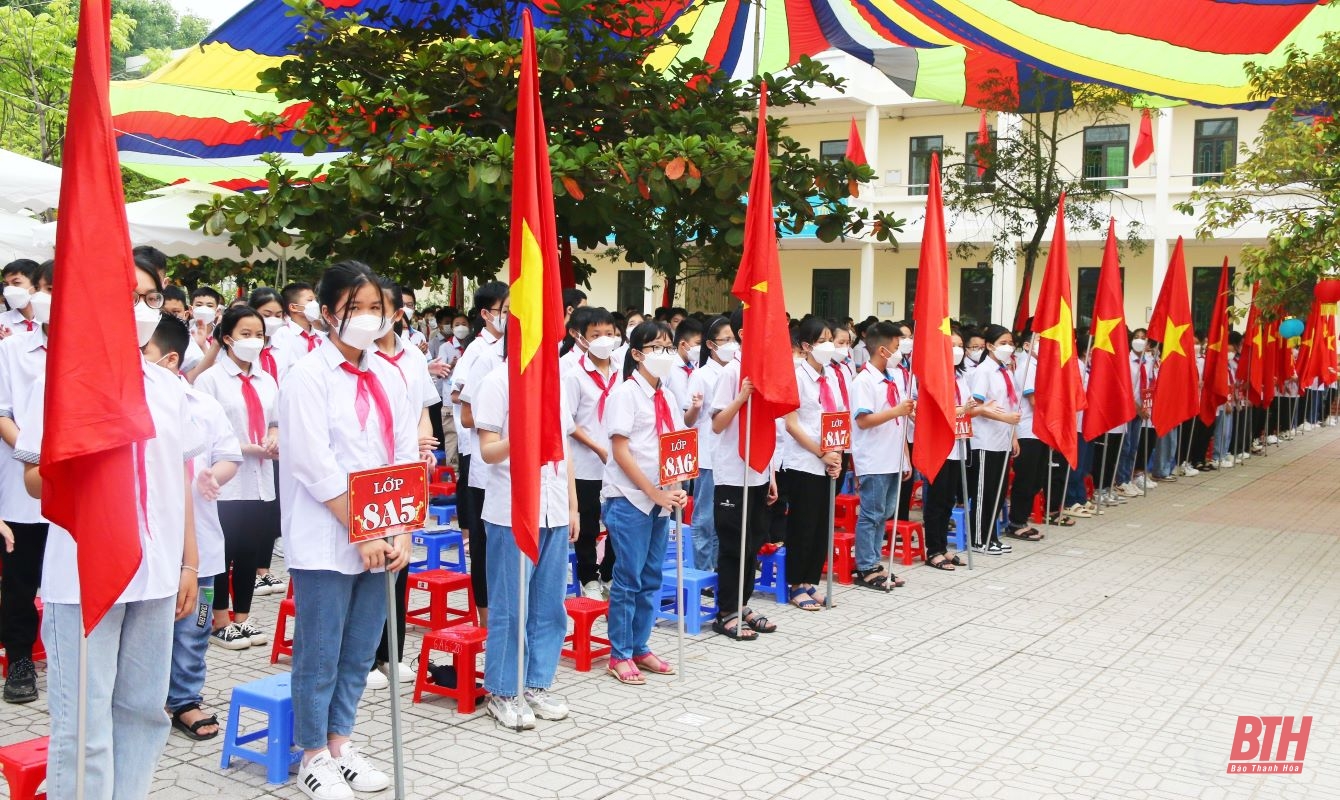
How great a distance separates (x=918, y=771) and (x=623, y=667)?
177cm

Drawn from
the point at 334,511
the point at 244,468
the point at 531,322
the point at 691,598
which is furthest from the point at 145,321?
the point at 691,598

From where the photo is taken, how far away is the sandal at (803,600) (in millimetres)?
7867

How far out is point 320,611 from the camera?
425 cm

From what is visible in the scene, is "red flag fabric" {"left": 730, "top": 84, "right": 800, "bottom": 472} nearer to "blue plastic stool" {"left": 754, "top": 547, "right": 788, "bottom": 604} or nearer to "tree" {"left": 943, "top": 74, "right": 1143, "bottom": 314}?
"blue plastic stool" {"left": 754, "top": 547, "right": 788, "bottom": 604}

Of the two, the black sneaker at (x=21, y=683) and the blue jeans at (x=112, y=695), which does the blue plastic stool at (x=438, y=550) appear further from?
the blue jeans at (x=112, y=695)

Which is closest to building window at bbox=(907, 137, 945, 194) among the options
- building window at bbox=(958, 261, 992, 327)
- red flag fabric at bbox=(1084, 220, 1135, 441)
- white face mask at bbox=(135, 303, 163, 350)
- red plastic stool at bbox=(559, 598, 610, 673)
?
building window at bbox=(958, 261, 992, 327)

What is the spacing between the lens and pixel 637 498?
5.95m

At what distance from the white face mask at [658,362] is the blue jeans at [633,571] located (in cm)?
69

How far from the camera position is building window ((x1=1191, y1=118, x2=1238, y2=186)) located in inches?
1067

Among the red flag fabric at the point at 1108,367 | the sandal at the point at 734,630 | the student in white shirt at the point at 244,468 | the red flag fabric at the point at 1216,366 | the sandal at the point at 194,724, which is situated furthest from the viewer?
the red flag fabric at the point at 1216,366

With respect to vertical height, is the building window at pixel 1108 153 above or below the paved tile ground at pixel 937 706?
above

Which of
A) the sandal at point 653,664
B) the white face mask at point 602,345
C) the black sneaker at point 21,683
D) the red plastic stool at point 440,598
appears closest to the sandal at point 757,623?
the sandal at point 653,664

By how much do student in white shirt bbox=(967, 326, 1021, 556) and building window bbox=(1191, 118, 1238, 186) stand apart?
19691 millimetres

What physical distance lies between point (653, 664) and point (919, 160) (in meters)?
26.1
